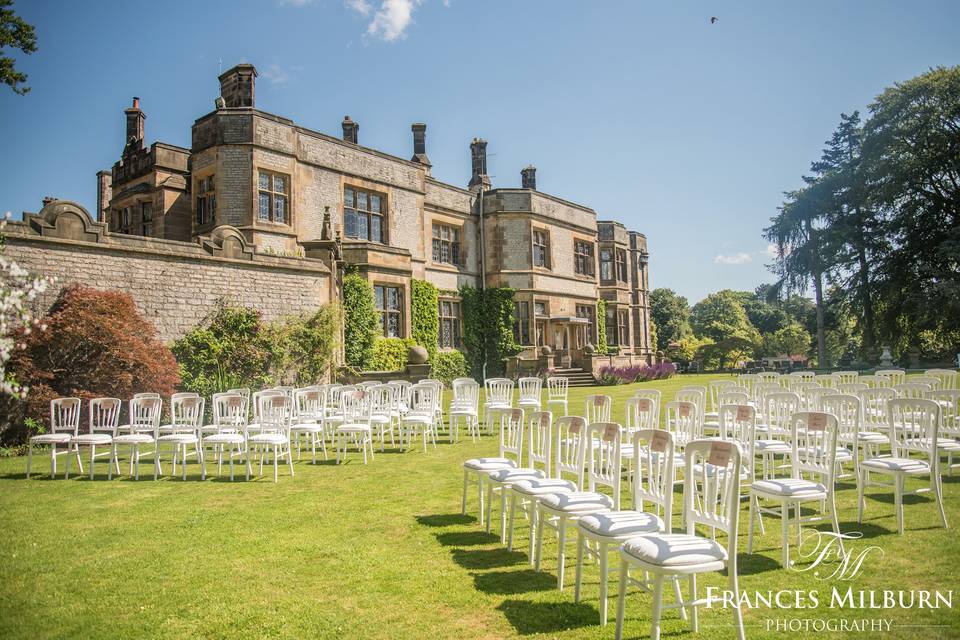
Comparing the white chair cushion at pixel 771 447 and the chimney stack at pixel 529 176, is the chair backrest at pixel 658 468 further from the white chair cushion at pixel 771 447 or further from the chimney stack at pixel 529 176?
the chimney stack at pixel 529 176

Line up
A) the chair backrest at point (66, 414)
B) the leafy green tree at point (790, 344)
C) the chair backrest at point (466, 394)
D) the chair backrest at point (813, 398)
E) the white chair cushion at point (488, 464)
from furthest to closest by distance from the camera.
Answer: the leafy green tree at point (790, 344), the chair backrest at point (466, 394), the chair backrest at point (66, 414), the chair backrest at point (813, 398), the white chair cushion at point (488, 464)

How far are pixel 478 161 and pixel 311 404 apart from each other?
2026cm

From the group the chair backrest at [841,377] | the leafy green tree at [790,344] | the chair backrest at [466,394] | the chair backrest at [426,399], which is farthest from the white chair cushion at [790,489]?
the leafy green tree at [790,344]

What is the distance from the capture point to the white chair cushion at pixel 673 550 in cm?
304

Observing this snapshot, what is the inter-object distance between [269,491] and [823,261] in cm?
2875

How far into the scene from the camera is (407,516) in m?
5.93

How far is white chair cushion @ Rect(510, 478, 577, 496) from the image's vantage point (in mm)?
4531

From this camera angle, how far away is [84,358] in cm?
1102

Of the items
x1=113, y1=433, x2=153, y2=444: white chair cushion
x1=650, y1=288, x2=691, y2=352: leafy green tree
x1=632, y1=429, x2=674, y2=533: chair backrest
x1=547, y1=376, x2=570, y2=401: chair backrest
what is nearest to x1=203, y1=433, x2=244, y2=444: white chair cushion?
x1=113, y1=433, x2=153, y2=444: white chair cushion

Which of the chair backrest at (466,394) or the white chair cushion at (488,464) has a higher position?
the chair backrest at (466,394)

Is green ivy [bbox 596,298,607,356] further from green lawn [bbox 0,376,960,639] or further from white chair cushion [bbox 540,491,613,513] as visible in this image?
white chair cushion [bbox 540,491,613,513]

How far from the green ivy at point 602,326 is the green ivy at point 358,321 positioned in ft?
48.7

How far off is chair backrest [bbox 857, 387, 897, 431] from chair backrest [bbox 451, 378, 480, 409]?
236 inches

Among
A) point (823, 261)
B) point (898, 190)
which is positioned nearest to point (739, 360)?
point (823, 261)
